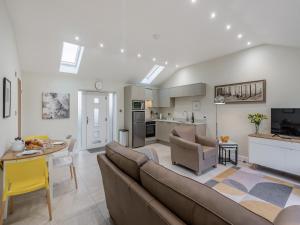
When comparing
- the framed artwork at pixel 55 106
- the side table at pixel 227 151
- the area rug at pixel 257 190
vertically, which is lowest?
the area rug at pixel 257 190

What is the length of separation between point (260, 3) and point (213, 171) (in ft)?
10.4

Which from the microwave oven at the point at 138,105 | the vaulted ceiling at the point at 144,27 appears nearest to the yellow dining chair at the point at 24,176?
the vaulted ceiling at the point at 144,27

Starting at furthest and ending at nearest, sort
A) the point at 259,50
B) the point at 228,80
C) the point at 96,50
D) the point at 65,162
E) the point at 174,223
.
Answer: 1. the point at 228,80
2. the point at 96,50
3. the point at 259,50
4. the point at 65,162
5. the point at 174,223

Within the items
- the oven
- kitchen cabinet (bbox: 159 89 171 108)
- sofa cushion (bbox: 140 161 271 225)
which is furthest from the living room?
the oven

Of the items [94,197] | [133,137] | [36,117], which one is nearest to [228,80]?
[133,137]

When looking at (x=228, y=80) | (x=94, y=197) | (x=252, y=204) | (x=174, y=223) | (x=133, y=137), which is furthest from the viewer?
(x=133, y=137)

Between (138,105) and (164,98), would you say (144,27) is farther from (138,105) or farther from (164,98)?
(164,98)

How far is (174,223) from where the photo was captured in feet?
2.78

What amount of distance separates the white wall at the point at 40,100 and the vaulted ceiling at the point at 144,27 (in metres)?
0.28

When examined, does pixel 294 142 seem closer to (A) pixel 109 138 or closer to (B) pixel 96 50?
(B) pixel 96 50

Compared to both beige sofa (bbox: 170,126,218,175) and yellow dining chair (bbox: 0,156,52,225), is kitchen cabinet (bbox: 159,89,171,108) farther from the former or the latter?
yellow dining chair (bbox: 0,156,52,225)

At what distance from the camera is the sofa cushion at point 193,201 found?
72 centimetres

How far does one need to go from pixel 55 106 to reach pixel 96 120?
55.4 inches

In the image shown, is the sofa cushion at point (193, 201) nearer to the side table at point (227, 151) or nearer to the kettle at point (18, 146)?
the kettle at point (18, 146)
